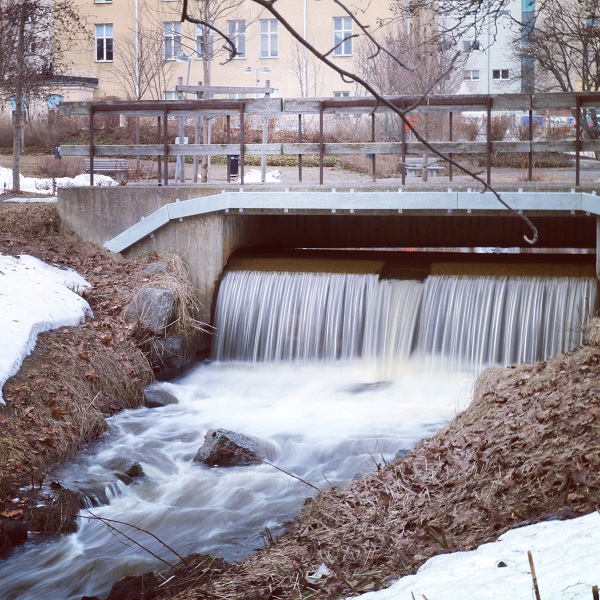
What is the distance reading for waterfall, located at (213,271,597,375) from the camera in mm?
14141

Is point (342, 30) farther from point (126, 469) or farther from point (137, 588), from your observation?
point (137, 588)

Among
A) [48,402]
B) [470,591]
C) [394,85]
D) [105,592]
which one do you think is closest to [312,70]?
[394,85]

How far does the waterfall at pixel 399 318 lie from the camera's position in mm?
14141

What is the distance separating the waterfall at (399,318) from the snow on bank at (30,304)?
2587mm

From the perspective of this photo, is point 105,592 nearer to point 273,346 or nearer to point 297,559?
point 297,559

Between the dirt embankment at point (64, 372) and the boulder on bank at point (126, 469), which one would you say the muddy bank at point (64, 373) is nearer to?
the dirt embankment at point (64, 372)

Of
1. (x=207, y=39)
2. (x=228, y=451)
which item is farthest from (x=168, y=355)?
(x=207, y=39)

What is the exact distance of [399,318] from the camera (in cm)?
1486

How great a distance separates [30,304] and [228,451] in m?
4.05

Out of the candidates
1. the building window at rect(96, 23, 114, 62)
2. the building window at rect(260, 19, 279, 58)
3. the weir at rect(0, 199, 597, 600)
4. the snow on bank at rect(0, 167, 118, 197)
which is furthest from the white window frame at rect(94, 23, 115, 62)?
the weir at rect(0, 199, 597, 600)

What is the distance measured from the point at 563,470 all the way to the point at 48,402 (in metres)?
6.41

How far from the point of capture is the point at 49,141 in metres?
34.2

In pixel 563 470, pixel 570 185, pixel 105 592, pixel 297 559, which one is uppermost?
pixel 570 185

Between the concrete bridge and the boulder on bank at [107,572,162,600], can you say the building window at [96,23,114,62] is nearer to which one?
the concrete bridge
